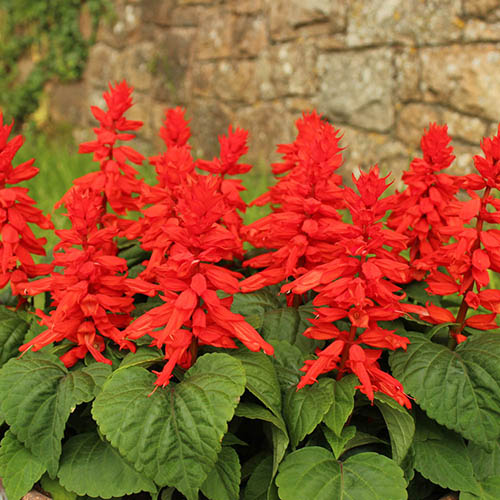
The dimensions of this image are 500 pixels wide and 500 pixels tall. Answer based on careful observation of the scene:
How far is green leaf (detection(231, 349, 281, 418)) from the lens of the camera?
1062 millimetres

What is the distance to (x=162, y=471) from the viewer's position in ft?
3.15

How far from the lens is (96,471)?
110cm

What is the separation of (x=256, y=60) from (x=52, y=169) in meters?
1.56

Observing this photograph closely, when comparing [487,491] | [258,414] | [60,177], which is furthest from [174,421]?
[60,177]

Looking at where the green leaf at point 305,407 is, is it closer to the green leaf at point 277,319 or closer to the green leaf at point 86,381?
the green leaf at point 277,319

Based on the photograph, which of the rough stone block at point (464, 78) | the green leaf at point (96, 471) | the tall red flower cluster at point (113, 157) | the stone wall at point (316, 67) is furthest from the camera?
the stone wall at point (316, 67)

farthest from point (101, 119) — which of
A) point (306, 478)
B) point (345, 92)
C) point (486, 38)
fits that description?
point (345, 92)

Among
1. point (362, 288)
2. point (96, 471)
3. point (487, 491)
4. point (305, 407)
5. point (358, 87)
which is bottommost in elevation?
point (487, 491)

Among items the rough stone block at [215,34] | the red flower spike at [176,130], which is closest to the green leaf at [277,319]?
the red flower spike at [176,130]

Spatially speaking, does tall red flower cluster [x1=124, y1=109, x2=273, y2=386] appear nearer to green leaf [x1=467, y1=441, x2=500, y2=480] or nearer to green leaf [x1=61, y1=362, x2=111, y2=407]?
green leaf [x1=61, y1=362, x2=111, y2=407]

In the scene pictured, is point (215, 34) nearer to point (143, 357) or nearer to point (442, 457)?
point (143, 357)

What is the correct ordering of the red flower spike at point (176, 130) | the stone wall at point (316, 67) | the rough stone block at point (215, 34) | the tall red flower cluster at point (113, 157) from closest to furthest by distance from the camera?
1. the tall red flower cluster at point (113, 157)
2. the red flower spike at point (176, 130)
3. the stone wall at point (316, 67)
4. the rough stone block at point (215, 34)

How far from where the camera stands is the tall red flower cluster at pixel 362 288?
101 centimetres

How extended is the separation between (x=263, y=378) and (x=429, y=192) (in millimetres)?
551
